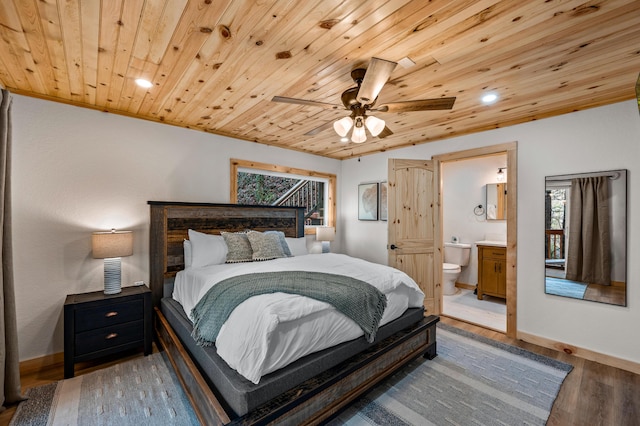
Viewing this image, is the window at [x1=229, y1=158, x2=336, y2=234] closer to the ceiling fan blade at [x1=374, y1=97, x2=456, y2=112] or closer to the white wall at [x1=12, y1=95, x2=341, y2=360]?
the white wall at [x1=12, y1=95, x2=341, y2=360]

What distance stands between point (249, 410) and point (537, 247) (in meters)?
3.34

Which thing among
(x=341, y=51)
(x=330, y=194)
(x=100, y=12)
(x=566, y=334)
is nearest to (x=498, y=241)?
(x=566, y=334)

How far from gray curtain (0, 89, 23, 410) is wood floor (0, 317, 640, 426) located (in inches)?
6.8

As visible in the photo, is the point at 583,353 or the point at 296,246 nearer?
the point at 583,353

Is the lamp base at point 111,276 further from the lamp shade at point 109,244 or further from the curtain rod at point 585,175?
the curtain rod at point 585,175

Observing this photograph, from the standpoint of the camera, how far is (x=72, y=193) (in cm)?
272

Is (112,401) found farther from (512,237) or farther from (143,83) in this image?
(512,237)

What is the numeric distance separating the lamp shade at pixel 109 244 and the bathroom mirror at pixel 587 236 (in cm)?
444

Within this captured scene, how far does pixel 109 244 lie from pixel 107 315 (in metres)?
0.65

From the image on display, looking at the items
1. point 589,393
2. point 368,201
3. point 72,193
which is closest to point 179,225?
point 72,193

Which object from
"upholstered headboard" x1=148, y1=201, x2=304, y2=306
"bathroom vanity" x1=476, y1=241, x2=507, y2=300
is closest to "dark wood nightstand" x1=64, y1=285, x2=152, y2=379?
"upholstered headboard" x1=148, y1=201, x2=304, y2=306

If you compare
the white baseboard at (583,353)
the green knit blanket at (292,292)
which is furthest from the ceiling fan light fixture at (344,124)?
the white baseboard at (583,353)

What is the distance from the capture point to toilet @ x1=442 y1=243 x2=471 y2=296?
4723 millimetres

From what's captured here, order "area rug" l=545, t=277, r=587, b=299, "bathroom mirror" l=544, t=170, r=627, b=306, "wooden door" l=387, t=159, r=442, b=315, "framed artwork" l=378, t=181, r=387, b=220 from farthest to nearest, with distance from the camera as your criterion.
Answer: "framed artwork" l=378, t=181, r=387, b=220
"wooden door" l=387, t=159, r=442, b=315
"area rug" l=545, t=277, r=587, b=299
"bathroom mirror" l=544, t=170, r=627, b=306
